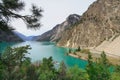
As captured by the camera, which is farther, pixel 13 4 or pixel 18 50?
pixel 18 50

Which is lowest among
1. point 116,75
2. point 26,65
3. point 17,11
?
point 116,75

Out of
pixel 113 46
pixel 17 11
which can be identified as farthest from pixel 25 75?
pixel 113 46

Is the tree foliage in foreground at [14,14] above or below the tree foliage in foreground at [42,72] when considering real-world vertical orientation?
above

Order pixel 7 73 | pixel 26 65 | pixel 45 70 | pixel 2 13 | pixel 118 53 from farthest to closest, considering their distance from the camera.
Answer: pixel 118 53, pixel 45 70, pixel 26 65, pixel 7 73, pixel 2 13

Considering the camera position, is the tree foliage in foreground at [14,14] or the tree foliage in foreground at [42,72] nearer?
the tree foliage in foreground at [14,14]

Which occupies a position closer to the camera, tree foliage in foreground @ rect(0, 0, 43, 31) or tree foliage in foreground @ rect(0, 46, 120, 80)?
tree foliage in foreground @ rect(0, 0, 43, 31)

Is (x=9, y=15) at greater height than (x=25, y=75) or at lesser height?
greater

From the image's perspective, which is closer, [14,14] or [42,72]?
[14,14]

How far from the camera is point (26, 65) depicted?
4844 centimetres

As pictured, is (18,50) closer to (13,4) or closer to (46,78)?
(46,78)

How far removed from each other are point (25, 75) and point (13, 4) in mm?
34083

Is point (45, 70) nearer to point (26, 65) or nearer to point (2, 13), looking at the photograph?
point (26, 65)

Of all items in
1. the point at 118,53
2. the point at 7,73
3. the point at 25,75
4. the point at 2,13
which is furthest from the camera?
the point at 118,53

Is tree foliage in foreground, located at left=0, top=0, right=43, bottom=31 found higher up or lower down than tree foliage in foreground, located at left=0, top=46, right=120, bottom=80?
higher up
